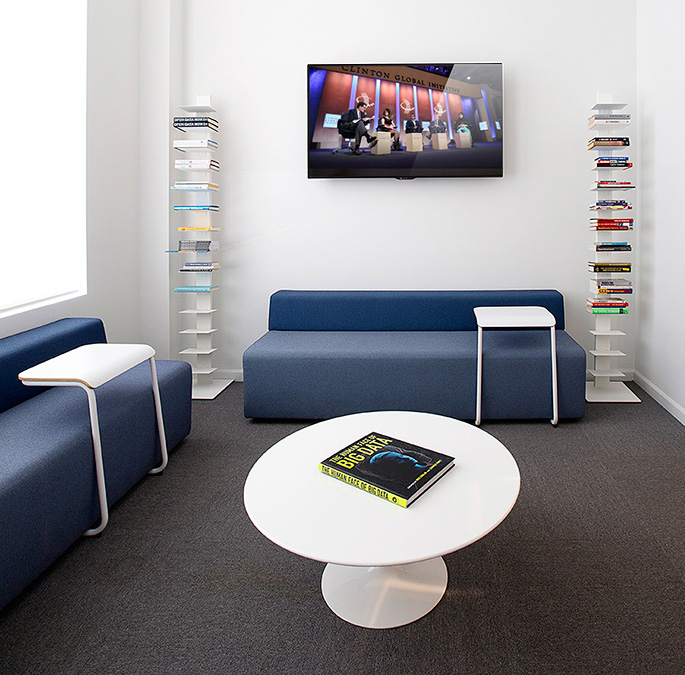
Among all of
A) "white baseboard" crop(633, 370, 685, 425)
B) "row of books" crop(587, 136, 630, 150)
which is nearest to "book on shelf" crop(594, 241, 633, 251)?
"row of books" crop(587, 136, 630, 150)

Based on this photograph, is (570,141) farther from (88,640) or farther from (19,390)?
(88,640)

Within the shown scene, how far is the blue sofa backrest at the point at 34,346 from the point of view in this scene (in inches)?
100

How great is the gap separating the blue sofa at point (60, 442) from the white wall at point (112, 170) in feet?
2.00

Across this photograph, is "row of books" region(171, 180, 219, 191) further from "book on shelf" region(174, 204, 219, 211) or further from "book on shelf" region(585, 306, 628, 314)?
"book on shelf" region(585, 306, 628, 314)

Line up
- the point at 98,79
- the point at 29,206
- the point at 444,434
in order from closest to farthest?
the point at 444,434 < the point at 29,206 < the point at 98,79

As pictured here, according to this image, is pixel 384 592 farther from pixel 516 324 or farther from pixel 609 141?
pixel 609 141

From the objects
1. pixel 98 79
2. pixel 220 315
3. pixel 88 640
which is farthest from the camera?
pixel 220 315

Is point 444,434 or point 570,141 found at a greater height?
point 570,141

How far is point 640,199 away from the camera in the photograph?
4176mm

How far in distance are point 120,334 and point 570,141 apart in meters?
3.35

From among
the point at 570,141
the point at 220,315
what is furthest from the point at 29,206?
the point at 570,141

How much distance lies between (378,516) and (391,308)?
8.35 ft

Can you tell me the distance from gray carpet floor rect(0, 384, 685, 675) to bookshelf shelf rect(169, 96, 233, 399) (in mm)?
1642

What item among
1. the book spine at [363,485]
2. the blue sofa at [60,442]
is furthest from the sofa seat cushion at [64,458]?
the book spine at [363,485]
